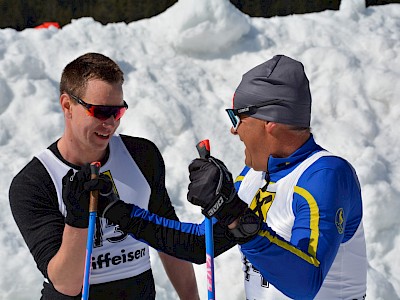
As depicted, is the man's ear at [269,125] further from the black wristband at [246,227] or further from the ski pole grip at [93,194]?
the ski pole grip at [93,194]

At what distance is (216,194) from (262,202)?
556mm

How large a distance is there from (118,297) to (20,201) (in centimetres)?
61

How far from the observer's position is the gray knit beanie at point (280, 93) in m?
2.67

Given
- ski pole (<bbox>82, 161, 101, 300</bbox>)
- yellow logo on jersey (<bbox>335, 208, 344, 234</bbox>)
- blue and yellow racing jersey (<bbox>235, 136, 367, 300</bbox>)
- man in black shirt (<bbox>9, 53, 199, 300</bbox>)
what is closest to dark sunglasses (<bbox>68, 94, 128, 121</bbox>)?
man in black shirt (<bbox>9, 53, 199, 300</bbox>)

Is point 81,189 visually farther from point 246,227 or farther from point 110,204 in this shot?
point 246,227

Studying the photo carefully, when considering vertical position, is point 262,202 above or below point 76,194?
below

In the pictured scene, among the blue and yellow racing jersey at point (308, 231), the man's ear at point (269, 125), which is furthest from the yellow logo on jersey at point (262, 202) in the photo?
the man's ear at point (269, 125)

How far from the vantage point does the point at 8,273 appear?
5.63 m

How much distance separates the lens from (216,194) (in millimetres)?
2334

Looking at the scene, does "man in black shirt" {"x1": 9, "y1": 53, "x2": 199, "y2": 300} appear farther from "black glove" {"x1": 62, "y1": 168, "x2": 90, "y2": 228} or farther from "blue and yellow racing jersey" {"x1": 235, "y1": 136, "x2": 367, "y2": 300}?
"blue and yellow racing jersey" {"x1": 235, "y1": 136, "x2": 367, "y2": 300}

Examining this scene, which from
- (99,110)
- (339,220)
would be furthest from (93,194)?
(339,220)

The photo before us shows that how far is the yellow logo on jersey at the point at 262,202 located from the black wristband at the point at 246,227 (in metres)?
0.42

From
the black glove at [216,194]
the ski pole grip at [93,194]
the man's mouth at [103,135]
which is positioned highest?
the black glove at [216,194]

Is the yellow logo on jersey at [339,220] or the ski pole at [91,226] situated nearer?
the yellow logo on jersey at [339,220]
